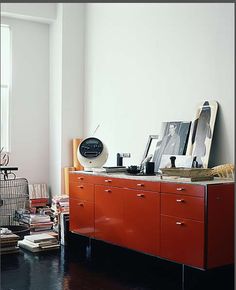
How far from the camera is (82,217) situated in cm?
476

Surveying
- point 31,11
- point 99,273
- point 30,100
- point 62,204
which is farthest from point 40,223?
point 31,11

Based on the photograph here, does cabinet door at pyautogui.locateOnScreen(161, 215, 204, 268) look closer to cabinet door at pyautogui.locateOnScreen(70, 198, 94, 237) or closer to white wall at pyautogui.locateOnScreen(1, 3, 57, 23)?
cabinet door at pyautogui.locateOnScreen(70, 198, 94, 237)

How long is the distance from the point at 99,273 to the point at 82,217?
0.97m

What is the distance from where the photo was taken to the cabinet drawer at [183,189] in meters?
3.42

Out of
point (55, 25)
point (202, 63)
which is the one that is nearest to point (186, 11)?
point (202, 63)

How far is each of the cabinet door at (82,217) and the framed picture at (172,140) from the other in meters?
0.85

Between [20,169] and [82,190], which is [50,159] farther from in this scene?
[82,190]

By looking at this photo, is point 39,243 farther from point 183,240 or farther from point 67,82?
point 67,82

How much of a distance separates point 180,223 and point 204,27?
200 centimetres

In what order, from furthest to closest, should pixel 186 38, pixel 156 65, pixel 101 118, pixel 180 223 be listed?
1. pixel 101 118
2. pixel 156 65
3. pixel 186 38
4. pixel 180 223

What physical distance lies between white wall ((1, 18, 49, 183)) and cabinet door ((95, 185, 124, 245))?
2346 mm

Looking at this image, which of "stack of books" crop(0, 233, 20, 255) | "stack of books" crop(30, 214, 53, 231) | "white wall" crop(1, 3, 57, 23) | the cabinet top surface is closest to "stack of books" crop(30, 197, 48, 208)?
"stack of books" crop(30, 214, 53, 231)

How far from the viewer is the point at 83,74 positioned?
647cm

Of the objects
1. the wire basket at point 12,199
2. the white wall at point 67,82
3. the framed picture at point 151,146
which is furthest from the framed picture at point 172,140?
the wire basket at point 12,199
